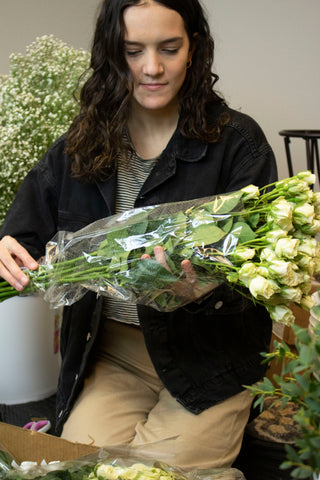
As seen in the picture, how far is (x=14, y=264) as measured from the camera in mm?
1259

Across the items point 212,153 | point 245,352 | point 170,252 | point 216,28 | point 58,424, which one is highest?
point 216,28

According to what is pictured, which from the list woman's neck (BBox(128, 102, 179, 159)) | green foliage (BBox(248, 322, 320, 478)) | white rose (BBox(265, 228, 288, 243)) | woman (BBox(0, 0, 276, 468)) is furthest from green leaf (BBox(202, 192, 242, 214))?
woman's neck (BBox(128, 102, 179, 159))

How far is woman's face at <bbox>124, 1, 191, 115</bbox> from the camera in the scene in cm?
139

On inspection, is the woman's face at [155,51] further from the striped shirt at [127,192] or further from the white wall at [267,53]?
the white wall at [267,53]

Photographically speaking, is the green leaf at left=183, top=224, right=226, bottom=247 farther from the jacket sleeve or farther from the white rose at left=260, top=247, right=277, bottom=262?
the jacket sleeve

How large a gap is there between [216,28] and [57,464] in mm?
3162

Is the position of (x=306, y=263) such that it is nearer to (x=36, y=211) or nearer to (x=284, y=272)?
(x=284, y=272)

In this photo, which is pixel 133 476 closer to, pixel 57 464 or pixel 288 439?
pixel 57 464

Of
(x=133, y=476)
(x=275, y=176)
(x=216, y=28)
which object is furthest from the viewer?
(x=216, y=28)

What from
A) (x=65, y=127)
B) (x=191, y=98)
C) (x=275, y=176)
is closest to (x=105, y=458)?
(x=275, y=176)

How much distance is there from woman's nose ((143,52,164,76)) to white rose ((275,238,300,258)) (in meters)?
0.62

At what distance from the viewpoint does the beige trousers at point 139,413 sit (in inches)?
54.1

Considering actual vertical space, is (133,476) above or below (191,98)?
below

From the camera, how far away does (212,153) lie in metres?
1.55
